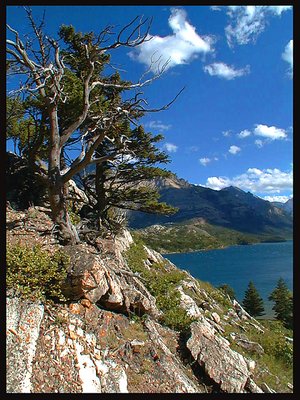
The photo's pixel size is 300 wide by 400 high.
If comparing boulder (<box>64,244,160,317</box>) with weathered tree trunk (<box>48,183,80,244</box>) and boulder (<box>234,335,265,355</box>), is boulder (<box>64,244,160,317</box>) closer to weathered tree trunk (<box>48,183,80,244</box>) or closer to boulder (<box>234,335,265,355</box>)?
weathered tree trunk (<box>48,183,80,244</box>)

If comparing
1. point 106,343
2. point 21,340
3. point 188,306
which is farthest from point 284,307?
point 21,340

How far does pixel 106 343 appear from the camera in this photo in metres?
6.65

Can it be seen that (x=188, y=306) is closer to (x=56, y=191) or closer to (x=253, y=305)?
(x=56, y=191)

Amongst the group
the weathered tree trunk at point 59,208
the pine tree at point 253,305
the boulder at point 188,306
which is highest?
the weathered tree trunk at point 59,208

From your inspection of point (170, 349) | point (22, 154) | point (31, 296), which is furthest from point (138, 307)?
point (22, 154)

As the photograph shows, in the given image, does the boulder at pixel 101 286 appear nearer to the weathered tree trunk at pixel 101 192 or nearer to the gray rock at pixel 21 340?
the gray rock at pixel 21 340

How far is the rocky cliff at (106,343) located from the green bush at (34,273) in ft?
0.65

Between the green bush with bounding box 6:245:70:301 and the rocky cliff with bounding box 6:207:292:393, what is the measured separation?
0.65 ft

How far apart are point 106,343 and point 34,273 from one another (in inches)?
91.3

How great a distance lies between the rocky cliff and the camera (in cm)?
565

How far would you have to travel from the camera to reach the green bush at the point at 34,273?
6410 mm

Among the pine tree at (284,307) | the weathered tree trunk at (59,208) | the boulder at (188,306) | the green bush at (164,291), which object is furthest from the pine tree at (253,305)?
the weathered tree trunk at (59,208)

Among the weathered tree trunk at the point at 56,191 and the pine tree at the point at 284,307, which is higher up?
the weathered tree trunk at the point at 56,191
